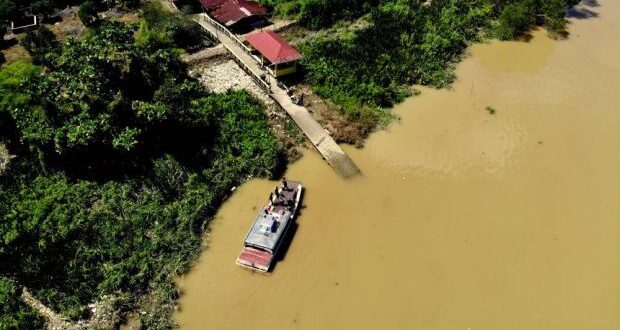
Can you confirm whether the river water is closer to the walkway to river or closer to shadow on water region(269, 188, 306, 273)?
shadow on water region(269, 188, 306, 273)

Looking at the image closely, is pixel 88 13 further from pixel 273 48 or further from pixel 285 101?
pixel 285 101

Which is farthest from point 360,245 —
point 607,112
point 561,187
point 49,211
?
point 607,112

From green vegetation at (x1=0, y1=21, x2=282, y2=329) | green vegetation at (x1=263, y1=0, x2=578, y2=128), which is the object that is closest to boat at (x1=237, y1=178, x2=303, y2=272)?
green vegetation at (x1=0, y1=21, x2=282, y2=329)

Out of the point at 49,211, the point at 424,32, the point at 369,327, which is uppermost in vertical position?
the point at 424,32

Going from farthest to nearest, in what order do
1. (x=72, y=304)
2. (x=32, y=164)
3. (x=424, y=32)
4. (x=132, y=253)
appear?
1. (x=424, y=32)
2. (x=32, y=164)
3. (x=132, y=253)
4. (x=72, y=304)

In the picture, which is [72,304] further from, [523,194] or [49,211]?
[523,194]
